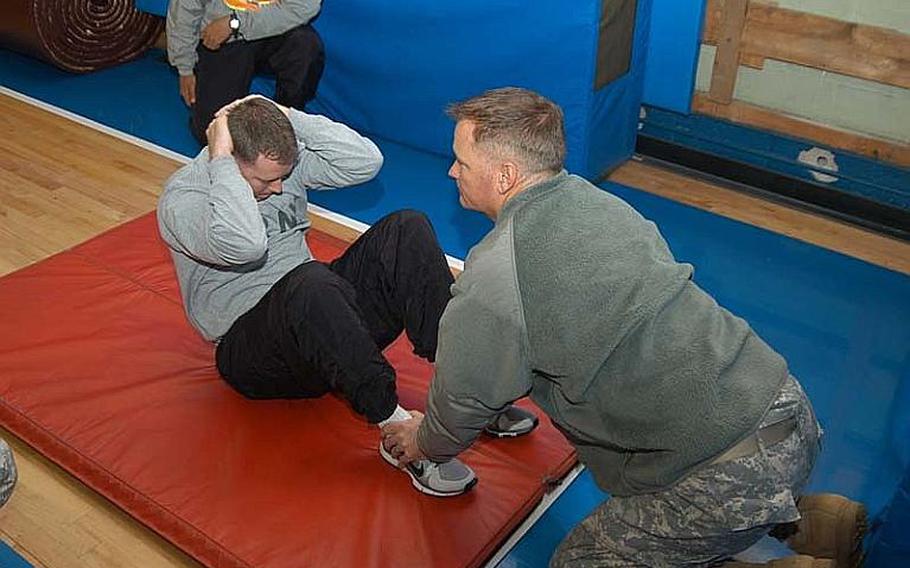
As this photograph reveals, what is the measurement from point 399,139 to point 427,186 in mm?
449

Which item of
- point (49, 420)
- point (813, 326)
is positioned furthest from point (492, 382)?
point (813, 326)

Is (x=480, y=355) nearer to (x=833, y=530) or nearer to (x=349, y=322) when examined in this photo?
(x=349, y=322)

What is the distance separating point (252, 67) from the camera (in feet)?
13.8

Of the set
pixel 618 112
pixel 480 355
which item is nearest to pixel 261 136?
pixel 480 355

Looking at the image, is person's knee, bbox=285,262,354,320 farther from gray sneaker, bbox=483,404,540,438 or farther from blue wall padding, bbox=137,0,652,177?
blue wall padding, bbox=137,0,652,177

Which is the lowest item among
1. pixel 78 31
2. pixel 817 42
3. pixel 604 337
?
pixel 78 31

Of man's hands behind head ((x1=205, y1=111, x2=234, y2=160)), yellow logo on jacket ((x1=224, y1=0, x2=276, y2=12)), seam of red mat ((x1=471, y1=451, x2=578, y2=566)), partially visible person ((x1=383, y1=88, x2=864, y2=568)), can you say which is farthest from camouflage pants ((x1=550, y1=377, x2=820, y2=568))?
yellow logo on jacket ((x1=224, y1=0, x2=276, y2=12))

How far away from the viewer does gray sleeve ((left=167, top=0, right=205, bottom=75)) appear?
13.6 ft

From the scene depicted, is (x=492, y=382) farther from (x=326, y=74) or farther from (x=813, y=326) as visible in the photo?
(x=326, y=74)

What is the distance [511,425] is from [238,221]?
0.91 meters

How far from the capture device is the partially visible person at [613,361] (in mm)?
1697

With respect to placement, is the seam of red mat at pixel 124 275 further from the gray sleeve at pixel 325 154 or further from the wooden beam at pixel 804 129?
the wooden beam at pixel 804 129

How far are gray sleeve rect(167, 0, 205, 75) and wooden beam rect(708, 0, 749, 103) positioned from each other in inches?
87.1

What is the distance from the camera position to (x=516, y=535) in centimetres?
239
